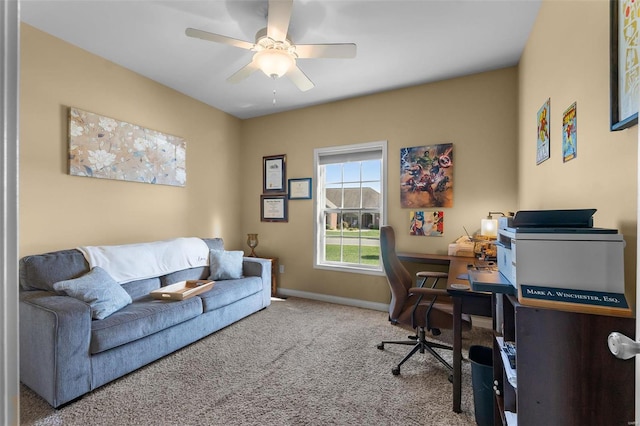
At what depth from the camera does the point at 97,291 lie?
2.17 metres

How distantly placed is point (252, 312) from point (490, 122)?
3.41 m

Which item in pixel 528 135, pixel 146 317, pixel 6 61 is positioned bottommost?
pixel 146 317

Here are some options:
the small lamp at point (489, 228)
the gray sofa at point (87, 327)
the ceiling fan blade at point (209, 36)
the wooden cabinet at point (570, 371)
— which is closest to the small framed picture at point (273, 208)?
the gray sofa at point (87, 327)

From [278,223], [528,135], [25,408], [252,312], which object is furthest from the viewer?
[278,223]

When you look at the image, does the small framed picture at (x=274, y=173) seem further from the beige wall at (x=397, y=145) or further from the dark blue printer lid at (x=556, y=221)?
the dark blue printer lid at (x=556, y=221)

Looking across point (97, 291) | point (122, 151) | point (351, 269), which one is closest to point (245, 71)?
point (122, 151)

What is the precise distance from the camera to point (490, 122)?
3.15 metres

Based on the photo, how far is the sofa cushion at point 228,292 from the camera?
9.25 feet

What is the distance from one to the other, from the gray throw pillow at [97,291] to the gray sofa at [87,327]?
5 centimetres

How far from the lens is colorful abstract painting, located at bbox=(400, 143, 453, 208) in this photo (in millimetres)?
3318

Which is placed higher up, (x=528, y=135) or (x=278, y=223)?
(x=528, y=135)

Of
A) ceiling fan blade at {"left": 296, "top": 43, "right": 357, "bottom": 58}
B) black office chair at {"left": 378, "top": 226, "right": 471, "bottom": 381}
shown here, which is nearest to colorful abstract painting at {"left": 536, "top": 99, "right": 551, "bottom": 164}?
black office chair at {"left": 378, "top": 226, "right": 471, "bottom": 381}

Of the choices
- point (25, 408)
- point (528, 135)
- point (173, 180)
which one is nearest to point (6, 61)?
point (25, 408)

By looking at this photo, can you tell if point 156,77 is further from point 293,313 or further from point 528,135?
point 528,135
